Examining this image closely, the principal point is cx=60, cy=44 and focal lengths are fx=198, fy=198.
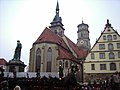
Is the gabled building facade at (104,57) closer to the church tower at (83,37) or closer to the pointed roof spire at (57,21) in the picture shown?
the pointed roof spire at (57,21)

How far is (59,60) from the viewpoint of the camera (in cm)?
4116

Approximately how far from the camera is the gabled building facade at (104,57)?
3550 cm

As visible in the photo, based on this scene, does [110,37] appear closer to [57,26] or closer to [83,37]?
[57,26]

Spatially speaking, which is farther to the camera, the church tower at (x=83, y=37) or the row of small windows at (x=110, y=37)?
the church tower at (x=83, y=37)

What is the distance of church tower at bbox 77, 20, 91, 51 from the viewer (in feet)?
233

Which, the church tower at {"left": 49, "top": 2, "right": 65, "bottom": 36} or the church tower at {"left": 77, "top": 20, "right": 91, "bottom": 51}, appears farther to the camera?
the church tower at {"left": 77, "top": 20, "right": 91, "bottom": 51}

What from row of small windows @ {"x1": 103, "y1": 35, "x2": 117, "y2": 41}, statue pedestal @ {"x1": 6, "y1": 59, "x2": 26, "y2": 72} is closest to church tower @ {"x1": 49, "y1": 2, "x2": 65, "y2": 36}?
row of small windows @ {"x1": 103, "y1": 35, "x2": 117, "y2": 41}

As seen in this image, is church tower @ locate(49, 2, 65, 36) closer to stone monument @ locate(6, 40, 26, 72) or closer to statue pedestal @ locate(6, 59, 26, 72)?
stone monument @ locate(6, 40, 26, 72)

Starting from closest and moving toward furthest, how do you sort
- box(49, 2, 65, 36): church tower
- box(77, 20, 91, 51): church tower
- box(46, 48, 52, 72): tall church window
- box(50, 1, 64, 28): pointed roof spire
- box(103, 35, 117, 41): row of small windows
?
box(103, 35, 117, 41): row of small windows, box(46, 48, 52, 72): tall church window, box(49, 2, 65, 36): church tower, box(50, 1, 64, 28): pointed roof spire, box(77, 20, 91, 51): church tower

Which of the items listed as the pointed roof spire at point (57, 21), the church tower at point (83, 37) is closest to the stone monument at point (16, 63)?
the pointed roof spire at point (57, 21)

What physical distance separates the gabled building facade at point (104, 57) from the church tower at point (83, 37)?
33703mm

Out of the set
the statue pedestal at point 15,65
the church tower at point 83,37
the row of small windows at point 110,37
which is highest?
the church tower at point 83,37

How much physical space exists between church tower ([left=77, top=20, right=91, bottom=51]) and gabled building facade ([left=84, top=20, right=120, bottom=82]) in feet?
111

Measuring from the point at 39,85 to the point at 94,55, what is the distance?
70.1 feet
